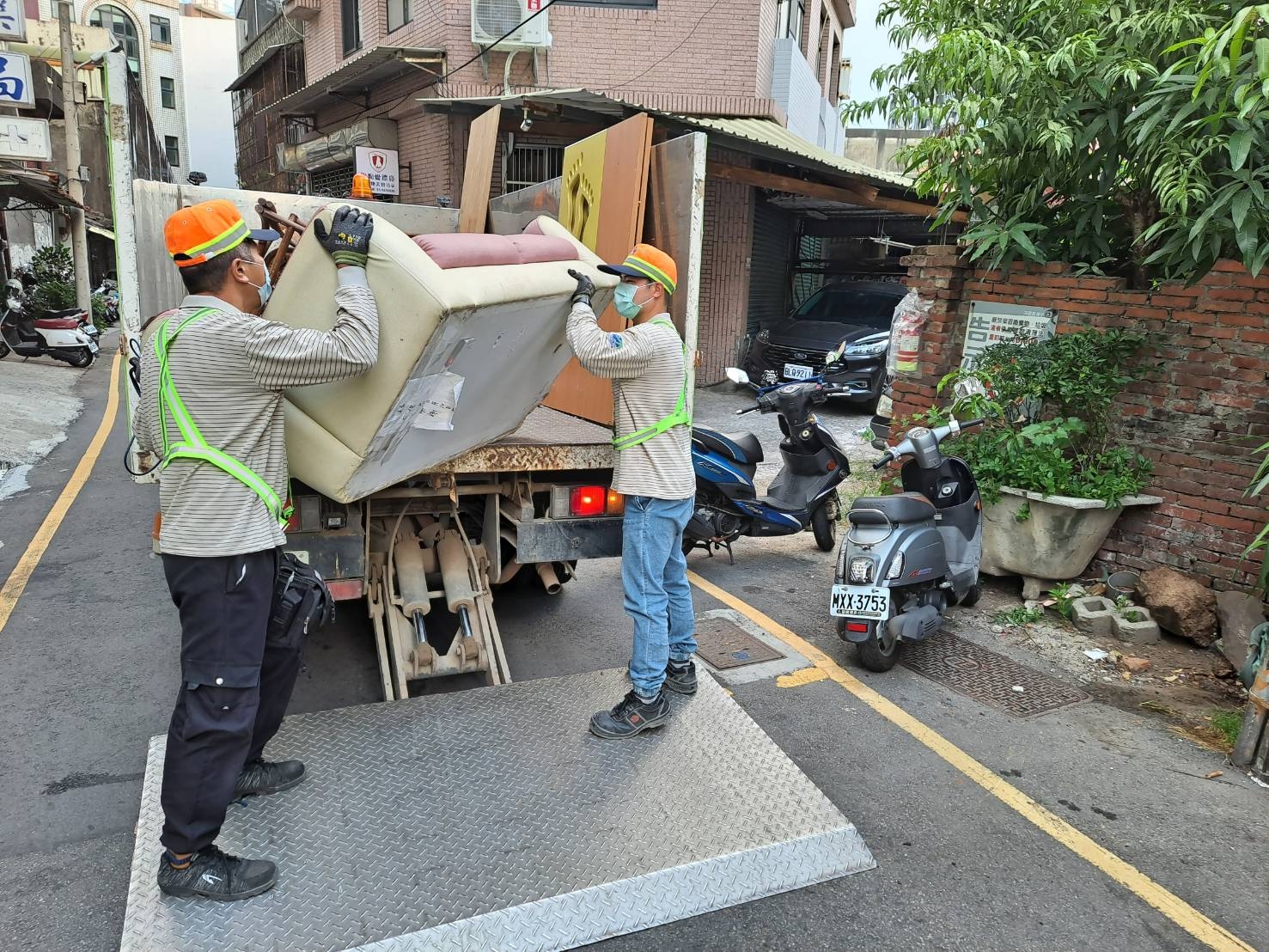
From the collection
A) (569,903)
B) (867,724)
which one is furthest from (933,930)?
(867,724)

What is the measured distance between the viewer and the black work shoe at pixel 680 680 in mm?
3664

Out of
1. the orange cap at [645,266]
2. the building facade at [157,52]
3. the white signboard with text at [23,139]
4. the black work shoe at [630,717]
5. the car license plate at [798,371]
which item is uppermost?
the building facade at [157,52]

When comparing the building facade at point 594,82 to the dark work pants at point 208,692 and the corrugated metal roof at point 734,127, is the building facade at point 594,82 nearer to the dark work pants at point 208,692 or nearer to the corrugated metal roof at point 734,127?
the corrugated metal roof at point 734,127

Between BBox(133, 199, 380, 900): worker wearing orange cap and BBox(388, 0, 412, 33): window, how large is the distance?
1456 centimetres

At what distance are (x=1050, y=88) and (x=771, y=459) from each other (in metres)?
4.52

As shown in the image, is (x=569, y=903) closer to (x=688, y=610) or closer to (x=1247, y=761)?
(x=688, y=610)

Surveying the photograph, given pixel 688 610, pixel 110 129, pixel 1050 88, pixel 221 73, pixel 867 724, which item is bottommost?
pixel 867 724

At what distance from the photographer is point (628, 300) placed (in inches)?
132

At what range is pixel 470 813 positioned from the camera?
2.85m

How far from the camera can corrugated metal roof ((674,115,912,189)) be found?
10398 mm

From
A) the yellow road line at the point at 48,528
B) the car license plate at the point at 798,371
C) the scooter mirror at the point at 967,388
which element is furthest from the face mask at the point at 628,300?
the car license plate at the point at 798,371

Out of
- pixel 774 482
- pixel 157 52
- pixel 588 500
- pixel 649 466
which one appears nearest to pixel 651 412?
pixel 649 466

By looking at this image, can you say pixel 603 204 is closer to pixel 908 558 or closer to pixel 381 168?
pixel 908 558

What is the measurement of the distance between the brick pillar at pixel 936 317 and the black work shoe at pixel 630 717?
3.74m
